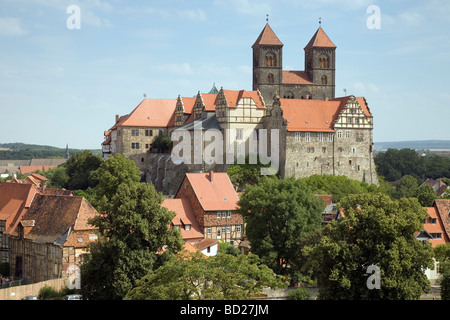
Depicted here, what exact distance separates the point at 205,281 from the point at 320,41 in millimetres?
62049

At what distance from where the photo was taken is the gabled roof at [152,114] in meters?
82.4

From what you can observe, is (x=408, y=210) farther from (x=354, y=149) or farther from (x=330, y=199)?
(x=354, y=149)

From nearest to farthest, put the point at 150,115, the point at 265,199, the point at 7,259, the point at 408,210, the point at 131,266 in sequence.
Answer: the point at 408,210 → the point at 131,266 → the point at 265,199 → the point at 7,259 → the point at 150,115

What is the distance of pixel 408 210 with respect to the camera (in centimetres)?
3047

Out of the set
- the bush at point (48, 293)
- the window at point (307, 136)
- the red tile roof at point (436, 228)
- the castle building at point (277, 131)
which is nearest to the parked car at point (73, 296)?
the bush at point (48, 293)

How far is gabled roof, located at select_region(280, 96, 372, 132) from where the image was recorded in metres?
71.2

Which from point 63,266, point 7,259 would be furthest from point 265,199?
point 7,259

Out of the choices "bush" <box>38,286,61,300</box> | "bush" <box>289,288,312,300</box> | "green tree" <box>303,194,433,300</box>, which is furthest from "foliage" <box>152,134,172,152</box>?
"green tree" <box>303,194,433,300</box>

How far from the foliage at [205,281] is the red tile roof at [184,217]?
1988 centimetres

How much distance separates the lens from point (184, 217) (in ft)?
176

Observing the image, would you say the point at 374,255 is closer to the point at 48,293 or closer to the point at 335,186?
the point at 48,293

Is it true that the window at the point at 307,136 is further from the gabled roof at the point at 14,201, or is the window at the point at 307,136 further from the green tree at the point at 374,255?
the green tree at the point at 374,255

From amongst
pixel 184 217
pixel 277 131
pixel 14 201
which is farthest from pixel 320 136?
pixel 14 201
